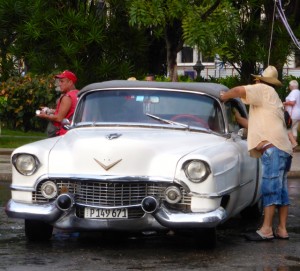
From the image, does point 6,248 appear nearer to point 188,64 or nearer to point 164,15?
point 164,15

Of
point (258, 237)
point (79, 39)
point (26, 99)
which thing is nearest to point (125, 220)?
point (258, 237)

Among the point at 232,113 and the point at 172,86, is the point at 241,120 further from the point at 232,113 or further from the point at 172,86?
the point at 172,86

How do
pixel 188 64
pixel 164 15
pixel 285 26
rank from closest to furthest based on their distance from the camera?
pixel 164 15
pixel 285 26
pixel 188 64

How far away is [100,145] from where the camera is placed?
9.95 meters

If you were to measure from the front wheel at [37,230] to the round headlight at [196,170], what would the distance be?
5.08 feet

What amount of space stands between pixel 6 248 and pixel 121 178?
4.12 ft

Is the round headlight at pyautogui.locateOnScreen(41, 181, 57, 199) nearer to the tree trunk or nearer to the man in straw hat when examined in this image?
the man in straw hat

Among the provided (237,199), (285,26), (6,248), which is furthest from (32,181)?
(285,26)

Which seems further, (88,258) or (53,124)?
(53,124)

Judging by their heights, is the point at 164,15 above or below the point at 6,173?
above

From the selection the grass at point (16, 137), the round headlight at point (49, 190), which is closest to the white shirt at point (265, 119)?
the round headlight at point (49, 190)

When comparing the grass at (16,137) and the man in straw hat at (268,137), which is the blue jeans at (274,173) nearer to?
the man in straw hat at (268,137)

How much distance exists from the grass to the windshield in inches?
544

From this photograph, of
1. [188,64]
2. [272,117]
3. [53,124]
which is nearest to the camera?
[272,117]
